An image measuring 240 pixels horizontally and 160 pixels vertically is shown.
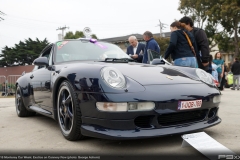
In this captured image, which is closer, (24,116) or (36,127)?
(36,127)

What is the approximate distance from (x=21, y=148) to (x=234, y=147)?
1975 mm

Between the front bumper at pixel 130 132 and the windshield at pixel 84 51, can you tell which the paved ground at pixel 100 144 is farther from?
the windshield at pixel 84 51

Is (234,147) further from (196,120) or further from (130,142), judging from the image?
(130,142)

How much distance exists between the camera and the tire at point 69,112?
2607 mm

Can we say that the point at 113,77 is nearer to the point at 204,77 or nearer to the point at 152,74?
the point at 152,74

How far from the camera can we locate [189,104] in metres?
2.55

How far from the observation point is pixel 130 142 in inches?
104

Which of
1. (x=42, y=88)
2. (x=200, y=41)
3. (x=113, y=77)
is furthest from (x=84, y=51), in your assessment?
(x=200, y=41)

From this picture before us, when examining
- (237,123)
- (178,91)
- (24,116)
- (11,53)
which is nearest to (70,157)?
(178,91)

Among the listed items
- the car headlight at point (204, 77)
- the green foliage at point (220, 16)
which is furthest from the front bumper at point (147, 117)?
the green foliage at point (220, 16)

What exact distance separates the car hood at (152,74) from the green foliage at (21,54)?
4025cm

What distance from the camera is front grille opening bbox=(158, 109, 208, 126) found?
98.9 inches

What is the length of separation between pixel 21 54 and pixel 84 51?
40.0 metres

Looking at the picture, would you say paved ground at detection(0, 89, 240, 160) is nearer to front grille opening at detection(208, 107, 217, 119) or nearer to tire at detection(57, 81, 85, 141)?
tire at detection(57, 81, 85, 141)
